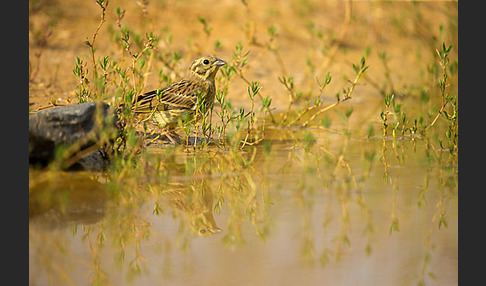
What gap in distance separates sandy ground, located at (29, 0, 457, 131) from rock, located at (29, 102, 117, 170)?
2.77 metres

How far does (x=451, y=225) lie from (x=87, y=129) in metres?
3.20

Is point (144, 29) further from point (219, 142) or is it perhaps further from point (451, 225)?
point (451, 225)

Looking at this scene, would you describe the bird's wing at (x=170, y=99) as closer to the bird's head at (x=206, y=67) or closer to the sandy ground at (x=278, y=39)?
the bird's head at (x=206, y=67)

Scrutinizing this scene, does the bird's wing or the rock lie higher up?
the bird's wing

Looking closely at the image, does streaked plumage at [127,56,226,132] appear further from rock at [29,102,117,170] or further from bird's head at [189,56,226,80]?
rock at [29,102,117,170]

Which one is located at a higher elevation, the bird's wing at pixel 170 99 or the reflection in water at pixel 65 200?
the bird's wing at pixel 170 99

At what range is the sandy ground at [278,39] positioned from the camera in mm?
10078

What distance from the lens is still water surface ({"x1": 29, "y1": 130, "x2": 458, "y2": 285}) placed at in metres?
4.07

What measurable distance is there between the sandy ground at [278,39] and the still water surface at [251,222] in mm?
2922

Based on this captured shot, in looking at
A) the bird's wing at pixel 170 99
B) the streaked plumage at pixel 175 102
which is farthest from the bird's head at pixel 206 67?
the bird's wing at pixel 170 99

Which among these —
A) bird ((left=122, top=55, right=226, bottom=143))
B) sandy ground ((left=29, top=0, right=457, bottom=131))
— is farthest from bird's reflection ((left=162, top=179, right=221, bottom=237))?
sandy ground ((left=29, top=0, right=457, bottom=131))

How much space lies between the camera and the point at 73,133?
6148mm

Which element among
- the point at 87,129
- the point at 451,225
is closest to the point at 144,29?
the point at 87,129

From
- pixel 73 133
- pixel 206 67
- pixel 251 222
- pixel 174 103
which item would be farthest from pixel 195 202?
pixel 206 67
